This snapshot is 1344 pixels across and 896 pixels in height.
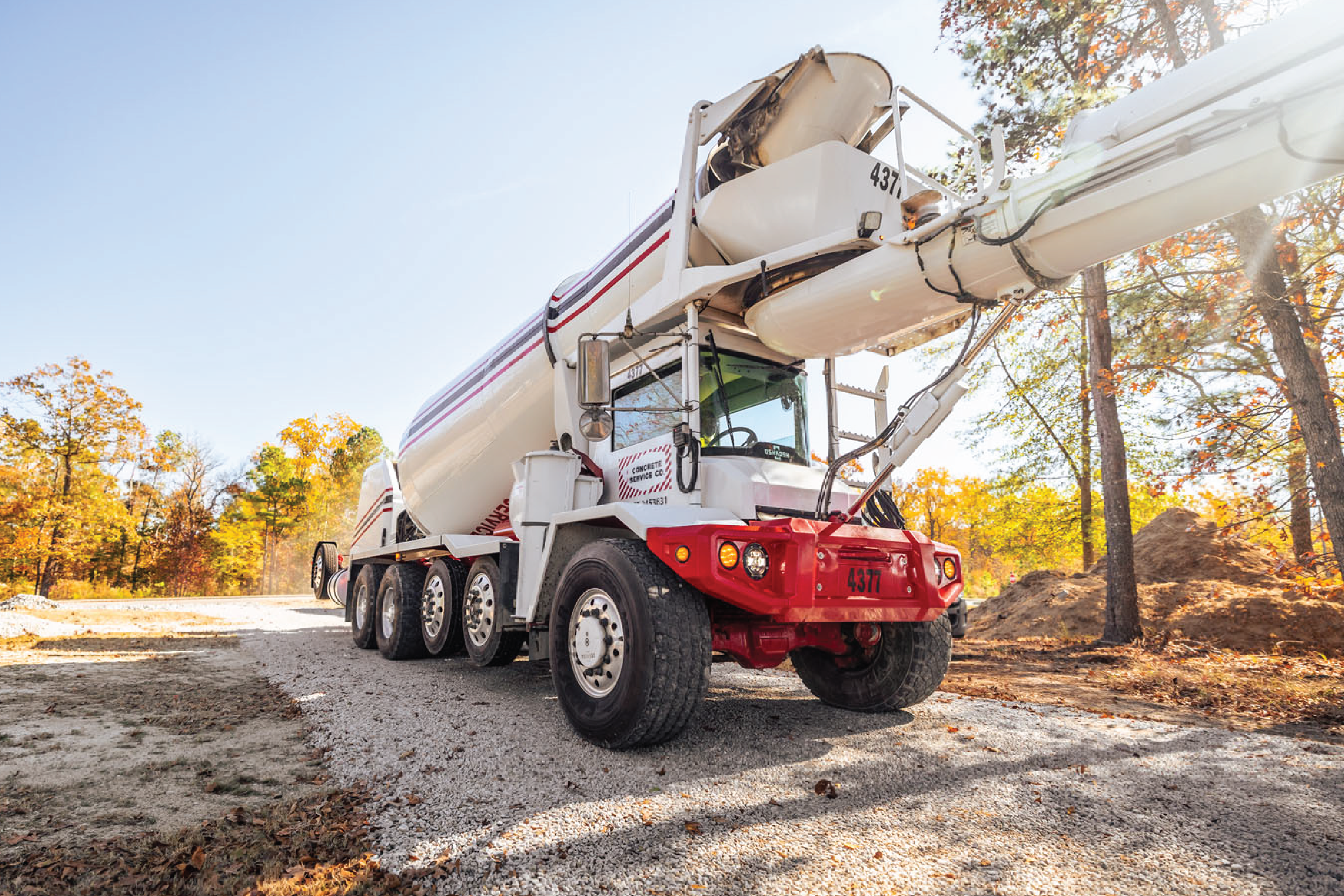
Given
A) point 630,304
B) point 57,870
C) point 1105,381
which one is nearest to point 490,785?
point 57,870

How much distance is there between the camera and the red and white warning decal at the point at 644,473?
448 centimetres

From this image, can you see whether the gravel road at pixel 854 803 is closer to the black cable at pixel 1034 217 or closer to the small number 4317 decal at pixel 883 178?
the black cable at pixel 1034 217

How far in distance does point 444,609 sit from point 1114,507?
27.4 feet

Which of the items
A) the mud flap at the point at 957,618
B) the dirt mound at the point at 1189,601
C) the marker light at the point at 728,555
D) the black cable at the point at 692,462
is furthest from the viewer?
the dirt mound at the point at 1189,601

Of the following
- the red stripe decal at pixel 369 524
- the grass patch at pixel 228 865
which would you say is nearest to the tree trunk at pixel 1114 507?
the grass patch at pixel 228 865

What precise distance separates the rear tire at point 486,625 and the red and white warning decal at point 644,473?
5.69 feet

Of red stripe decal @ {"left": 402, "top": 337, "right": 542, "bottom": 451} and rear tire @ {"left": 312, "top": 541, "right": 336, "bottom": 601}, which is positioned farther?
rear tire @ {"left": 312, "top": 541, "right": 336, "bottom": 601}

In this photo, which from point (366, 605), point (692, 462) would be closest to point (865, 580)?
point (692, 462)

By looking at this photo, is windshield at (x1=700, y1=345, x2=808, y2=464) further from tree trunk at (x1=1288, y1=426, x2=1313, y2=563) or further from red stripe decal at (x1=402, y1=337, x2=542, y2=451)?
tree trunk at (x1=1288, y1=426, x2=1313, y2=563)

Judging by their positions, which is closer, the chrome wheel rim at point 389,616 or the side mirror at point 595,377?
the side mirror at point 595,377

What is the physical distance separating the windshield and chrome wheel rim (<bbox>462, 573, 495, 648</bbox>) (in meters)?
2.90

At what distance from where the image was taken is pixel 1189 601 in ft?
32.4

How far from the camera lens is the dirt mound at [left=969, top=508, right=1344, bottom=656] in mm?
8625

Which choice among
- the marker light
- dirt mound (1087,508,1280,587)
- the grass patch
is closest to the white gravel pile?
the grass patch
